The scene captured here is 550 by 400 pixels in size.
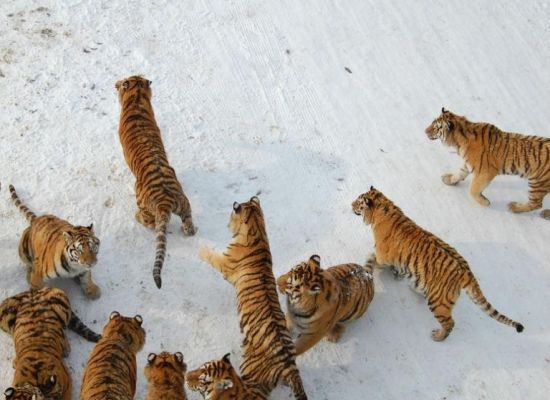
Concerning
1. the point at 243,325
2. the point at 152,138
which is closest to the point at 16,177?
the point at 152,138

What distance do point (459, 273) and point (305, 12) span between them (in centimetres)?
411

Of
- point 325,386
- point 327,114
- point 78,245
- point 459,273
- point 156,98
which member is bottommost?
point 325,386

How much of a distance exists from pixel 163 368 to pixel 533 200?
12.9ft

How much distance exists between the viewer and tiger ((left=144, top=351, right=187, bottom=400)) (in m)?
4.23

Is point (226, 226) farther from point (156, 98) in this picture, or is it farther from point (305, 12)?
point (305, 12)

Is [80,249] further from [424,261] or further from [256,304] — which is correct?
[424,261]

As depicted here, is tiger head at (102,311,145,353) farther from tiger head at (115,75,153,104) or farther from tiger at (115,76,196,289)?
tiger head at (115,75,153,104)

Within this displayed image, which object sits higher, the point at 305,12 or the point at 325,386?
the point at 305,12

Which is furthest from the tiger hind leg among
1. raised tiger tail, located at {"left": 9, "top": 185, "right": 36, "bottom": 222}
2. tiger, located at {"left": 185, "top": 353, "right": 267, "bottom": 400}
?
raised tiger tail, located at {"left": 9, "top": 185, "right": 36, "bottom": 222}

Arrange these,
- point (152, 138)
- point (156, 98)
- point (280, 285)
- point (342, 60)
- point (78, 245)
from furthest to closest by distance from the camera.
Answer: point (342, 60) < point (156, 98) < point (152, 138) < point (280, 285) < point (78, 245)

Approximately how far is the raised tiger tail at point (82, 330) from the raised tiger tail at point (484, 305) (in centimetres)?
286

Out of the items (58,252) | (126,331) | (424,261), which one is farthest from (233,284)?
(424,261)

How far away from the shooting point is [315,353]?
5.27 m

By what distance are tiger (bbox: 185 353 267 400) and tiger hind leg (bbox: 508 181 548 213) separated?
346 cm
